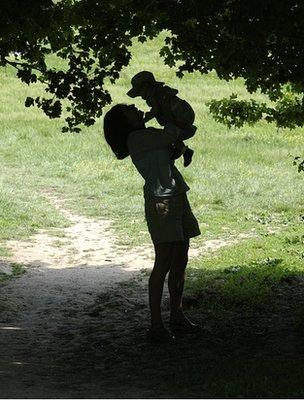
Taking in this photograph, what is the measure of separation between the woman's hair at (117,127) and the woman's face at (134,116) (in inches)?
1.1

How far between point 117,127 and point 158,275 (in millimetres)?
1338

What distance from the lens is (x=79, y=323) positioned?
7.89m

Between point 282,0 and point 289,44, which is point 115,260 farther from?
point 282,0

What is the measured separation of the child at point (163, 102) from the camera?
648 cm

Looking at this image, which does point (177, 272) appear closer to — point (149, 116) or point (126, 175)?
point (149, 116)

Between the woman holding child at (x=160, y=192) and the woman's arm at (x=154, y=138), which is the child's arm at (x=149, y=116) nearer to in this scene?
the woman holding child at (x=160, y=192)

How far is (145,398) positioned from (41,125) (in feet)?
72.5

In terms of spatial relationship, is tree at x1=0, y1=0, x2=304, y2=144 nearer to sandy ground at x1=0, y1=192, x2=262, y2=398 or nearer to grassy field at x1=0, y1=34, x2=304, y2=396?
sandy ground at x1=0, y1=192, x2=262, y2=398

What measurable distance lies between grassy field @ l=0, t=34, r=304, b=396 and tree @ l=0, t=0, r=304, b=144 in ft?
8.61

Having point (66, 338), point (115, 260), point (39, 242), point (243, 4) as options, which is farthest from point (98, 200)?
point (243, 4)

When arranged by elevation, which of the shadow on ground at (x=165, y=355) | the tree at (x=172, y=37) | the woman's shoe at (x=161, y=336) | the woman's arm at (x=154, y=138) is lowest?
the shadow on ground at (x=165, y=355)

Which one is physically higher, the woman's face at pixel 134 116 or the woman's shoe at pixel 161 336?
the woman's face at pixel 134 116

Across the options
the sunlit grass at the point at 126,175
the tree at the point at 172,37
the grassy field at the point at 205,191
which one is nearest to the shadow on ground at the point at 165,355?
the grassy field at the point at 205,191

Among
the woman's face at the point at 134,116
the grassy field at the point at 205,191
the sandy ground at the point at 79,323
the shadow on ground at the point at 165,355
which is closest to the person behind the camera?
the shadow on ground at the point at 165,355
